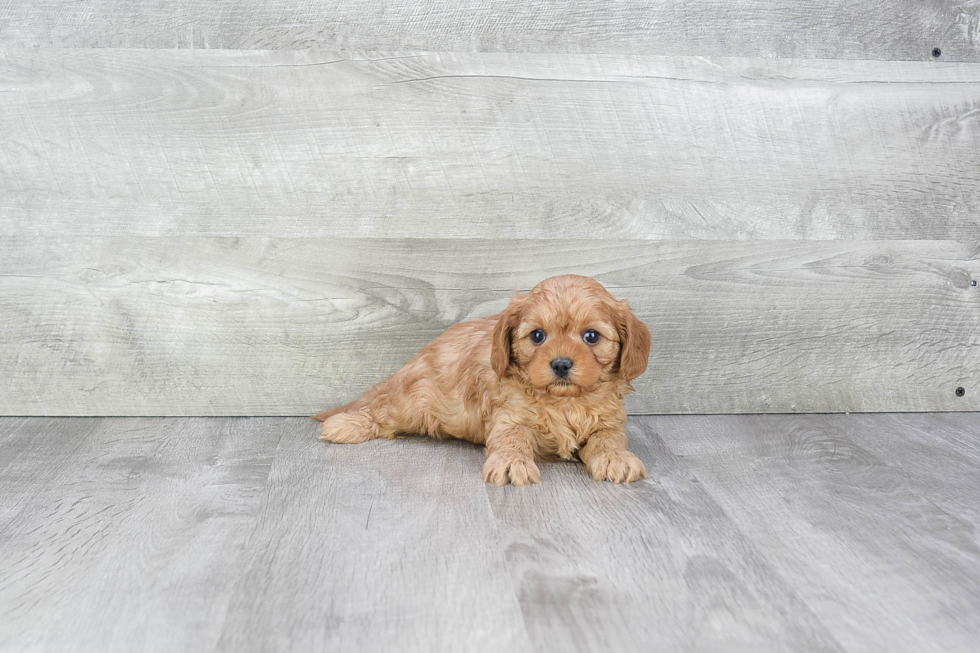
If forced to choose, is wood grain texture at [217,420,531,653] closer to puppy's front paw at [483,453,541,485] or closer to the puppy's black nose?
puppy's front paw at [483,453,541,485]

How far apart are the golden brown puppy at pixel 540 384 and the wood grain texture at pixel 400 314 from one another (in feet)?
1.05

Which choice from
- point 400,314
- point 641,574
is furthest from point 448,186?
point 641,574

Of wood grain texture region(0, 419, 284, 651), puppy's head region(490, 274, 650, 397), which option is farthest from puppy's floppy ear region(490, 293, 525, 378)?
wood grain texture region(0, 419, 284, 651)

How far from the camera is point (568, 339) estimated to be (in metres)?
1.91

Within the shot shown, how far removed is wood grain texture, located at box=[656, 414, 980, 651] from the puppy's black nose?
1.37 feet

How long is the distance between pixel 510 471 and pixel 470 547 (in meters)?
0.37

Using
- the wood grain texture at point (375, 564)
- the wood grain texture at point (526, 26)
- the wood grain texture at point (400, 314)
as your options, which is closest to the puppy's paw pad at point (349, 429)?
the wood grain texture at point (375, 564)

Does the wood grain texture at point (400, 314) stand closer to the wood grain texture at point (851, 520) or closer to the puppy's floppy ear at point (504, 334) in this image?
the wood grain texture at point (851, 520)

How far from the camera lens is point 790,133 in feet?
8.21

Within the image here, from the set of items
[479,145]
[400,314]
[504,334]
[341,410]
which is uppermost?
[479,145]

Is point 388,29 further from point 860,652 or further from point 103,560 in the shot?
point 860,652

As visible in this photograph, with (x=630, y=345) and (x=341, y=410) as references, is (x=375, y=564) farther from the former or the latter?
(x=341, y=410)

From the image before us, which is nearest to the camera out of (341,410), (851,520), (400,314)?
(851,520)

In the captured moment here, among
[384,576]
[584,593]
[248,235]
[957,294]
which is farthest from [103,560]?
[957,294]
